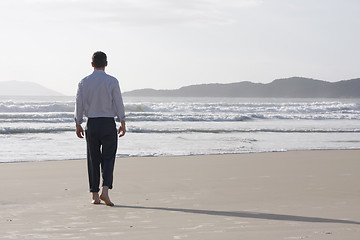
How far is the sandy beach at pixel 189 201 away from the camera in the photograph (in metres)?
4.09

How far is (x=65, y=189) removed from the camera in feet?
21.1

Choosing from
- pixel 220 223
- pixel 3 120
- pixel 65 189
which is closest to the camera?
pixel 220 223

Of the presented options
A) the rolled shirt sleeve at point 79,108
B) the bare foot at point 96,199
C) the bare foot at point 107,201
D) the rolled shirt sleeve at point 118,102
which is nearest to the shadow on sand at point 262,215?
the bare foot at point 107,201

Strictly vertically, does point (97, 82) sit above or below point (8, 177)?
above

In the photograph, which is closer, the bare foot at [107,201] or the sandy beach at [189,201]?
the sandy beach at [189,201]

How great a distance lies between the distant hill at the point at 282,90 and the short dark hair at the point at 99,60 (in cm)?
12750

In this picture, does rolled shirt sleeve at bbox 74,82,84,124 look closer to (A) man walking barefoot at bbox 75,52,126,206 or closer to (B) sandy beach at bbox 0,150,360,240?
(A) man walking barefoot at bbox 75,52,126,206

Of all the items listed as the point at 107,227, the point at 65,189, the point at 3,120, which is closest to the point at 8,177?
the point at 65,189

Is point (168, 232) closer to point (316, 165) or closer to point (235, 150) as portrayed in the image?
point (316, 165)

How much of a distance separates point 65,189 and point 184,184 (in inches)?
56.3

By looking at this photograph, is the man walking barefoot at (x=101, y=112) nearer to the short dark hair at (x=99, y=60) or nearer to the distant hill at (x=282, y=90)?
the short dark hair at (x=99, y=60)

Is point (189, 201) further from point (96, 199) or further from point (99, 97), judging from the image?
point (99, 97)

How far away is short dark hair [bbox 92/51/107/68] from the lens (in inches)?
215

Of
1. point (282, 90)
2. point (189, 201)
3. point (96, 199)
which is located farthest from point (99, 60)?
point (282, 90)
